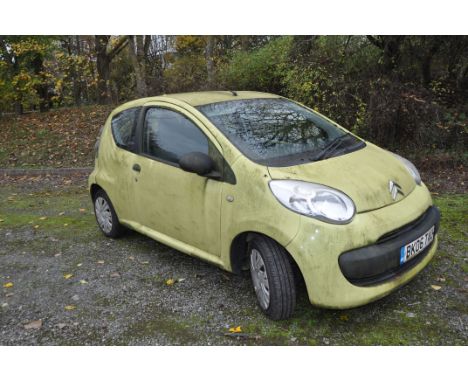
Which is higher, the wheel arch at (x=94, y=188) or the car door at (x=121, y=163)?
the car door at (x=121, y=163)

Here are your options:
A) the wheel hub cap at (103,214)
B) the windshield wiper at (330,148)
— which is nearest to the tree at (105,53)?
the wheel hub cap at (103,214)

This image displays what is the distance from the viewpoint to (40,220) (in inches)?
252

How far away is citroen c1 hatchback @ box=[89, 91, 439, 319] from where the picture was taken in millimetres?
3066

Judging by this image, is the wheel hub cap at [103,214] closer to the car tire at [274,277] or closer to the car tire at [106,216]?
the car tire at [106,216]

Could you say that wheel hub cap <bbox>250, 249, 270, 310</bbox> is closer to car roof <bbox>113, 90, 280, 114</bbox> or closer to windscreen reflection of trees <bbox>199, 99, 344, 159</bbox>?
windscreen reflection of trees <bbox>199, 99, 344, 159</bbox>

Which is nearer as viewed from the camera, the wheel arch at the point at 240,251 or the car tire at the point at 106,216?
the wheel arch at the point at 240,251

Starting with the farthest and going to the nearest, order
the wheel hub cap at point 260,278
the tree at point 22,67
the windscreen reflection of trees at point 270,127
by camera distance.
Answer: the tree at point 22,67 → the windscreen reflection of trees at point 270,127 → the wheel hub cap at point 260,278

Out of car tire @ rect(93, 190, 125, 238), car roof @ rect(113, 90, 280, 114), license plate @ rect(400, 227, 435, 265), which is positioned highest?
car roof @ rect(113, 90, 280, 114)

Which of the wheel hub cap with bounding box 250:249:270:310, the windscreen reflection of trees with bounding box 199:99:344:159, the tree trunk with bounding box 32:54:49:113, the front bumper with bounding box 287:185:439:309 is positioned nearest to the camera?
the front bumper with bounding box 287:185:439:309

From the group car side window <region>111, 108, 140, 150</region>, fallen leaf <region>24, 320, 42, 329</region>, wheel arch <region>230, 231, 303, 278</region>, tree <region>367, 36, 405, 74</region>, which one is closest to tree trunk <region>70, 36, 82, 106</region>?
tree <region>367, 36, 405, 74</region>

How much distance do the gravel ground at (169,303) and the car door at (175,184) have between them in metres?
0.46

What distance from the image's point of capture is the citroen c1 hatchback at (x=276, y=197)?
121 inches
